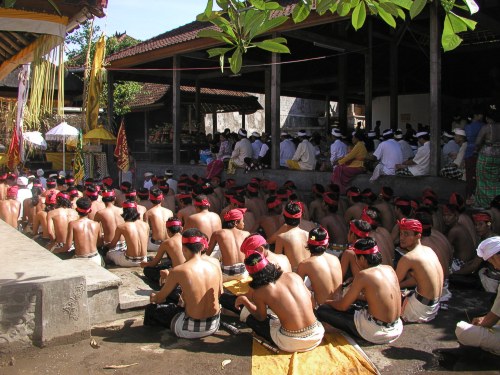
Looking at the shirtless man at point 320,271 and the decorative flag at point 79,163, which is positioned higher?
the decorative flag at point 79,163

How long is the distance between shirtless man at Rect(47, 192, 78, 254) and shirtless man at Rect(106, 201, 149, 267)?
96 cm

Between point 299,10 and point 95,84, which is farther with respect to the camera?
point 95,84

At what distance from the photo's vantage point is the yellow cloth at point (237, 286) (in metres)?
6.12

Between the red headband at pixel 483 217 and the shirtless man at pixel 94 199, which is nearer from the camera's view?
the red headband at pixel 483 217

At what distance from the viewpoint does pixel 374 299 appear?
4.66m

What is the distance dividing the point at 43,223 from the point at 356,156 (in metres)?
6.29

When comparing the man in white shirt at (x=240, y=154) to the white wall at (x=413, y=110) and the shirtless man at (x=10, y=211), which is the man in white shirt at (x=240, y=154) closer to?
the shirtless man at (x=10, y=211)

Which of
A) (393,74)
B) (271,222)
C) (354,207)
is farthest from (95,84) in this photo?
(393,74)

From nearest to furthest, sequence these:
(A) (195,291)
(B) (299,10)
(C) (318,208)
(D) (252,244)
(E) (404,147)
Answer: (B) (299,10) → (A) (195,291) → (D) (252,244) → (C) (318,208) → (E) (404,147)

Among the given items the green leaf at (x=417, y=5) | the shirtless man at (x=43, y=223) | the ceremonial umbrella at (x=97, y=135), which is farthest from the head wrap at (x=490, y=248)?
the ceremonial umbrella at (x=97, y=135)

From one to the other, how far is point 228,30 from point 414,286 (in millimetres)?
4049

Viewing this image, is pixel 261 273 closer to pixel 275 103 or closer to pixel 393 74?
pixel 275 103

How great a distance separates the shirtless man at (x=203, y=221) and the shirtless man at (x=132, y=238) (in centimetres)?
71

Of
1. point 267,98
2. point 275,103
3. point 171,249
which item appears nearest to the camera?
point 171,249
